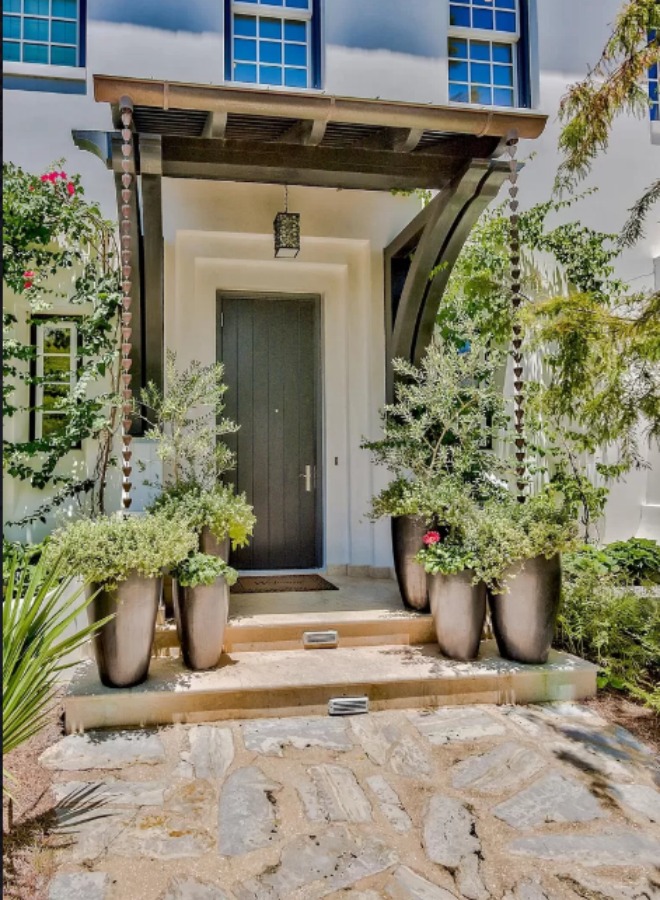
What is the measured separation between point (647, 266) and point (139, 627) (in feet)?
19.4

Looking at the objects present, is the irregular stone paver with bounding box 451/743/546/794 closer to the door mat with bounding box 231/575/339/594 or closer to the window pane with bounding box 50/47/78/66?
the door mat with bounding box 231/575/339/594

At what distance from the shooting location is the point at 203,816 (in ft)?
9.09

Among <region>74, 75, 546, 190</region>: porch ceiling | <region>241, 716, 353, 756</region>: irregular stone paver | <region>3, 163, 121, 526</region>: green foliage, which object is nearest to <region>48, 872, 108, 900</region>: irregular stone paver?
<region>241, 716, 353, 756</region>: irregular stone paver

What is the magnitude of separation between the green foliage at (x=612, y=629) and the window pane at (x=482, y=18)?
5.35 meters

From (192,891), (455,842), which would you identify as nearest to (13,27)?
(192,891)

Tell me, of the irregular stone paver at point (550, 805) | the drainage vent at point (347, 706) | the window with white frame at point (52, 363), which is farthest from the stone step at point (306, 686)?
the window with white frame at point (52, 363)

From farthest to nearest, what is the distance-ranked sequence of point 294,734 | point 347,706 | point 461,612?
point 461,612
point 347,706
point 294,734

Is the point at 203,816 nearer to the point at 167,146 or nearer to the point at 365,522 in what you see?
the point at 365,522

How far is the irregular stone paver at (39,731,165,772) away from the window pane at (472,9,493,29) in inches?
273

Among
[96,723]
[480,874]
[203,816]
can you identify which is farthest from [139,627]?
[480,874]

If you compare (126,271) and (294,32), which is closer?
(126,271)

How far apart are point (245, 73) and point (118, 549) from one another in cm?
474

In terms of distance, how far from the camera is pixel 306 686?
12.7 ft

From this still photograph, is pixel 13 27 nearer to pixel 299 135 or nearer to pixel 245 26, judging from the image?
pixel 245 26
